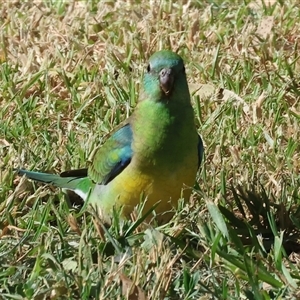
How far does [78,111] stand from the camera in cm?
467

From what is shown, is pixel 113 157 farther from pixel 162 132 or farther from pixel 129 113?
pixel 129 113

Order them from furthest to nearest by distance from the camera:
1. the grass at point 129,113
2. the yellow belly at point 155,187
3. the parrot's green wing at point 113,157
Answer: the parrot's green wing at point 113,157, the yellow belly at point 155,187, the grass at point 129,113

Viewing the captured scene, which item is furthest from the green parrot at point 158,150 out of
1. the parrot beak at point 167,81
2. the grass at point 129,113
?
the grass at point 129,113

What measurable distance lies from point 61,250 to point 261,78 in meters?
2.18

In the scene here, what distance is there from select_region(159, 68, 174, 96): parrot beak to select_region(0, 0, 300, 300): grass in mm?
497

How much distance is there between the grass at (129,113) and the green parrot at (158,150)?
0.13m

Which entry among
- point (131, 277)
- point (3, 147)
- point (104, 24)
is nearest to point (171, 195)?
point (131, 277)

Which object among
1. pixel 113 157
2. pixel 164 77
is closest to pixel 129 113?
pixel 113 157

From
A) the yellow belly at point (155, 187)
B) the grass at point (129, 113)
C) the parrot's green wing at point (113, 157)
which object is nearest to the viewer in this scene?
the grass at point (129, 113)

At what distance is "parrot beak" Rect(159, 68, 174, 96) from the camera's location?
350cm

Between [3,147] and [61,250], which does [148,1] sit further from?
[61,250]

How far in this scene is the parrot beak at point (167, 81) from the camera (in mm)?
3504

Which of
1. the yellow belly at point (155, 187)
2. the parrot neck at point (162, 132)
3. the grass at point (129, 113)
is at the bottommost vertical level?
the grass at point (129, 113)

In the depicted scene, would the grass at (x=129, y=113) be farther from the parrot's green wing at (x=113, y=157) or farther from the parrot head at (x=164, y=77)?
the parrot head at (x=164, y=77)
